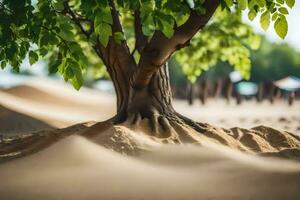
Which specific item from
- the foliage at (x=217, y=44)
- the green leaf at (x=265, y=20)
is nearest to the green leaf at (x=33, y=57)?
the green leaf at (x=265, y=20)

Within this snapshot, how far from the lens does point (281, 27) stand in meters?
4.88

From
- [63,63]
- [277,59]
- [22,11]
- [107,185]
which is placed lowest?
[107,185]

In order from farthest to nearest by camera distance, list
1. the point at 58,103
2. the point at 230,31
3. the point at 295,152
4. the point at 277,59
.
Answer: the point at 277,59 < the point at 58,103 < the point at 230,31 < the point at 295,152

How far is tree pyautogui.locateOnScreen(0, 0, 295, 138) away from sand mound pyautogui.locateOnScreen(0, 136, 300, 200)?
1028mm

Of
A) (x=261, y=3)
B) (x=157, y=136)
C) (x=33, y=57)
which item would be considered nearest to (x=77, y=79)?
(x=33, y=57)

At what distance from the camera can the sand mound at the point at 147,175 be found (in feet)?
15.7

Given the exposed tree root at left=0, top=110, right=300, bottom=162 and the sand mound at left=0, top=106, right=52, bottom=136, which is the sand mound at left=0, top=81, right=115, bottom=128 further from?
the exposed tree root at left=0, top=110, right=300, bottom=162

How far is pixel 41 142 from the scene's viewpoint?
7.75 m

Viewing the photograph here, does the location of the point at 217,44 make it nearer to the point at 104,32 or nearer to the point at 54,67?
the point at 54,67

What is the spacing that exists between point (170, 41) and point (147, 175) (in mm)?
2247

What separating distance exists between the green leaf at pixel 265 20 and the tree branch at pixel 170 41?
1.60 m

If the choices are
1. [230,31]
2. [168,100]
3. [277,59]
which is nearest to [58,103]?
[230,31]

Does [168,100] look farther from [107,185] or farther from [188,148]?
[107,185]

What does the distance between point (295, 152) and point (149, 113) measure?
105 inches
